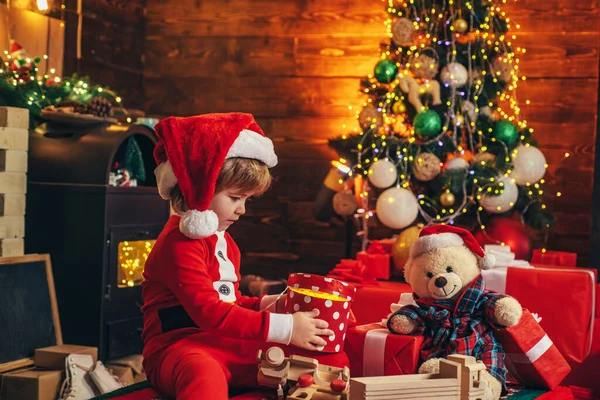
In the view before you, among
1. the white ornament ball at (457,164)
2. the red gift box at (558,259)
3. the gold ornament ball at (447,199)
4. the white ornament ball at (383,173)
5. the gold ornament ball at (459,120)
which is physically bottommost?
the red gift box at (558,259)

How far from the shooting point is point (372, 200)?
4.29 m

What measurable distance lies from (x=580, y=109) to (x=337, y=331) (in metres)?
2.92

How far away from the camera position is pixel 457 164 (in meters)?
3.83

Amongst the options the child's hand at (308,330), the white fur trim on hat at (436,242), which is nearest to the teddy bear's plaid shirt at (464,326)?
the white fur trim on hat at (436,242)

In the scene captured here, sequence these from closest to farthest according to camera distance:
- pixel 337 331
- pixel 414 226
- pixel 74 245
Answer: pixel 337 331 → pixel 74 245 → pixel 414 226

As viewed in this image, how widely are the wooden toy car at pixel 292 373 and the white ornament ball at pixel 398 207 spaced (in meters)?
1.91

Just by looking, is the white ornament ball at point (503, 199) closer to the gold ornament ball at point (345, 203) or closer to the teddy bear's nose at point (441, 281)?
the gold ornament ball at point (345, 203)

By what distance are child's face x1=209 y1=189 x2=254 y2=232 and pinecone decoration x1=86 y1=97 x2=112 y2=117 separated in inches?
68.9

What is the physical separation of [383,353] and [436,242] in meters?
0.35

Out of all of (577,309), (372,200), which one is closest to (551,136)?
(372,200)

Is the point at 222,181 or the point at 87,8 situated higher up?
the point at 87,8

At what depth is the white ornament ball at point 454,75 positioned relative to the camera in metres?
3.90

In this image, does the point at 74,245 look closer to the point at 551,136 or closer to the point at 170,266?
the point at 170,266

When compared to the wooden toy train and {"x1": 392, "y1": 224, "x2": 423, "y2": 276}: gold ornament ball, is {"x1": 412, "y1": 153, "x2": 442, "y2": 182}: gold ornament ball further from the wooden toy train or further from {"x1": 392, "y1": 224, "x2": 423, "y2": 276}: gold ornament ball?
the wooden toy train
